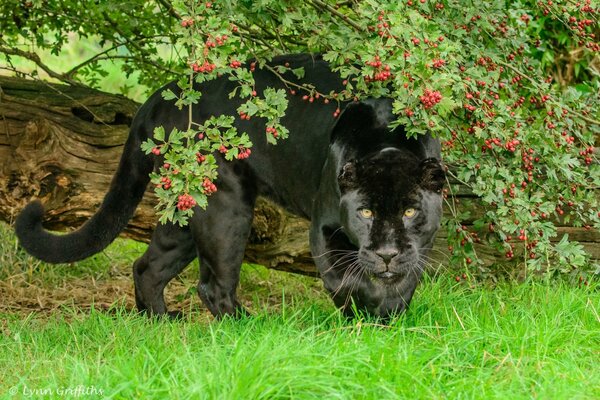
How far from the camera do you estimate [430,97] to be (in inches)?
147

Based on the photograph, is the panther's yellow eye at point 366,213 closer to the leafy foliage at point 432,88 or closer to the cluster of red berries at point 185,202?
the leafy foliage at point 432,88

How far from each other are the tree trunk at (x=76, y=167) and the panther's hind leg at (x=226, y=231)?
45 cm

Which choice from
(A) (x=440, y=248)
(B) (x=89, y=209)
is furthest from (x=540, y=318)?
(B) (x=89, y=209)

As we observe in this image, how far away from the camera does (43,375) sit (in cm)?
368

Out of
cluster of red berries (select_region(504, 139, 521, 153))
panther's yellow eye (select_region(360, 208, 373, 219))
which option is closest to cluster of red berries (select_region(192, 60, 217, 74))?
panther's yellow eye (select_region(360, 208, 373, 219))

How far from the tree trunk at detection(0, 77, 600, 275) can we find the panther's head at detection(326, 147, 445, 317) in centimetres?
130

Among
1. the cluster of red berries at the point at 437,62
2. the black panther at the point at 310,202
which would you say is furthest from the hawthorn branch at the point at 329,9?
the cluster of red berries at the point at 437,62

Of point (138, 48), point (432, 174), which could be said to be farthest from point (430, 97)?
point (138, 48)

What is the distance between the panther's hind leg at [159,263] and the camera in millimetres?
5270

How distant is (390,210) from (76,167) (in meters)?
2.33

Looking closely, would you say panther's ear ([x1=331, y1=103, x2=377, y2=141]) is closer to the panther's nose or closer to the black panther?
the black panther

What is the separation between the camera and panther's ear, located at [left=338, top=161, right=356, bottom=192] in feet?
13.4

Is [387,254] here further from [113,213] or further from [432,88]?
[113,213]

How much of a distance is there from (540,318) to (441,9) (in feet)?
5.14
